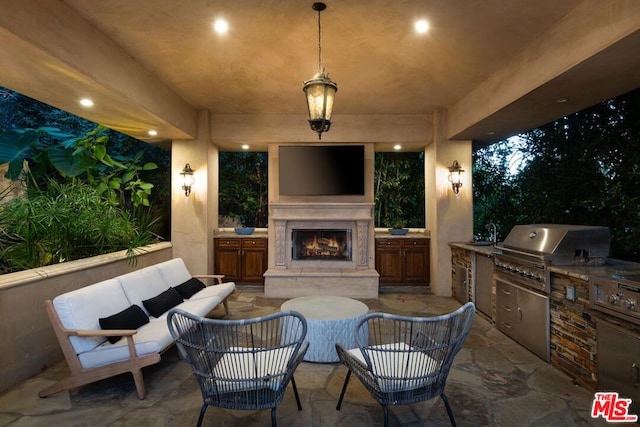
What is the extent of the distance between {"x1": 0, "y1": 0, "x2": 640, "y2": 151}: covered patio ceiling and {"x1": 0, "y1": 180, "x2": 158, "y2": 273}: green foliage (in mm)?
1128

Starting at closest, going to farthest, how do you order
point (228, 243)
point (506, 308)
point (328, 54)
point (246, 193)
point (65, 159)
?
point (328, 54) < point (506, 308) < point (65, 159) < point (228, 243) < point (246, 193)

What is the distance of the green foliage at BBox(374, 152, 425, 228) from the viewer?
7219mm

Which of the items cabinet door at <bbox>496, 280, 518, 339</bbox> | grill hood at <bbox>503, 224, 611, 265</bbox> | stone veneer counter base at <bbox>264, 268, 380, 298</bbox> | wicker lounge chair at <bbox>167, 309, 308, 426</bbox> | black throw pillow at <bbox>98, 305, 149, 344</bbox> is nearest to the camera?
wicker lounge chair at <bbox>167, 309, 308, 426</bbox>

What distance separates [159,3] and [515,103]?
3.77m

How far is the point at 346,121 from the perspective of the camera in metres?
6.03

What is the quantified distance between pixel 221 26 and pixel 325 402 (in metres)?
3.42

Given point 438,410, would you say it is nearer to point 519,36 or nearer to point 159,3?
point 519,36

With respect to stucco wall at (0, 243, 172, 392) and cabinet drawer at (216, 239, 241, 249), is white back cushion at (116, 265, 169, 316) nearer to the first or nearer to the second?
stucco wall at (0, 243, 172, 392)

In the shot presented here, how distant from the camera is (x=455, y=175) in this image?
5668 mm

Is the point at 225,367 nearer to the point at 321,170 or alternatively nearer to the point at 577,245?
the point at 577,245

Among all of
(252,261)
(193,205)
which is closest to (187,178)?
(193,205)

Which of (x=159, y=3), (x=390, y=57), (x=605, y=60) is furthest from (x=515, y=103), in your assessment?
(x=159, y=3)

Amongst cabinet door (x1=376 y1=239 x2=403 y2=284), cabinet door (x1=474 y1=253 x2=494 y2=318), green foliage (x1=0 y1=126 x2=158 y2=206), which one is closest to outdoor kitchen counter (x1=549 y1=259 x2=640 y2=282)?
cabinet door (x1=474 y1=253 x2=494 y2=318)

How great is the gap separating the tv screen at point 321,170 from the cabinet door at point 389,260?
106 centimetres
